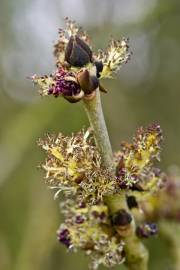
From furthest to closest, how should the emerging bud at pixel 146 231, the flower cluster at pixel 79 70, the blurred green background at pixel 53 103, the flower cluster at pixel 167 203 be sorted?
1. the blurred green background at pixel 53 103
2. the flower cluster at pixel 167 203
3. the emerging bud at pixel 146 231
4. the flower cluster at pixel 79 70

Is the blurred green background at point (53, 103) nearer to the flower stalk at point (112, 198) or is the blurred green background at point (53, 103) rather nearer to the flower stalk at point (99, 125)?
the flower stalk at point (112, 198)

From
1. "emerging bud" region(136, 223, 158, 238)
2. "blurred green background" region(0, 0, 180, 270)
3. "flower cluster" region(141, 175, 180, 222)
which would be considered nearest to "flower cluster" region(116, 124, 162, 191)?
"emerging bud" region(136, 223, 158, 238)

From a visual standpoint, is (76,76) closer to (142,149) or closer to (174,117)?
(142,149)

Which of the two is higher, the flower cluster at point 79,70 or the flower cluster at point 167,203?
the flower cluster at point 167,203

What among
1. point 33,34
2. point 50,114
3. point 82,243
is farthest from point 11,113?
point 82,243

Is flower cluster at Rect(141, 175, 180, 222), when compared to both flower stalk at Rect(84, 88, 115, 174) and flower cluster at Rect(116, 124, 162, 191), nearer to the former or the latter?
flower cluster at Rect(116, 124, 162, 191)

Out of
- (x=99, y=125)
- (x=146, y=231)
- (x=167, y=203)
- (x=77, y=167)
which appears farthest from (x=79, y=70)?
(x=167, y=203)

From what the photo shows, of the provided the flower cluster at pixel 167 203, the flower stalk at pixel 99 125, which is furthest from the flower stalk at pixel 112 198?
the flower cluster at pixel 167 203
